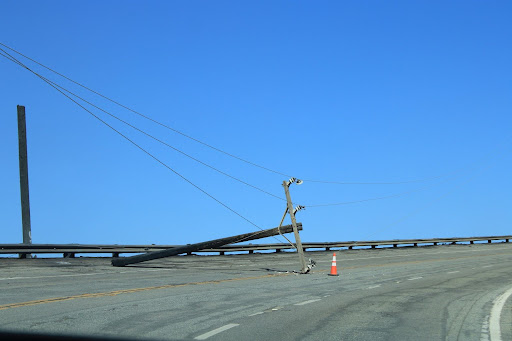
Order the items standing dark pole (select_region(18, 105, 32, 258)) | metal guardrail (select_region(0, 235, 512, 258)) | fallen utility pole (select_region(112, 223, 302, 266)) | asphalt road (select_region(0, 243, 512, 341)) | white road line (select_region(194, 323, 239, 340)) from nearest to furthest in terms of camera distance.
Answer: white road line (select_region(194, 323, 239, 340))
asphalt road (select_region(0, 243, 512, 341))
fallen utility pole (select_region(112, 223, 302, 266))
metal guardrail (select_region(0, 235, 512, 258))
standing dark pole (select_region(18, 105, 32, 258))

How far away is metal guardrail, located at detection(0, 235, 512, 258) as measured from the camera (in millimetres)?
27547

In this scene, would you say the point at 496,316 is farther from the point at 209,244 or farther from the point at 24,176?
the point at 24,176

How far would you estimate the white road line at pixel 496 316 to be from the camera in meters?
9.56

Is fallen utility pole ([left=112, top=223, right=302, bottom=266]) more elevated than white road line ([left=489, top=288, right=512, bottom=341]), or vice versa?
fallen utility pole ([left=112, top=223, right=302, bottom=266])

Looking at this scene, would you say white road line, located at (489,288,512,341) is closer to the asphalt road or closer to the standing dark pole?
the asphalt road

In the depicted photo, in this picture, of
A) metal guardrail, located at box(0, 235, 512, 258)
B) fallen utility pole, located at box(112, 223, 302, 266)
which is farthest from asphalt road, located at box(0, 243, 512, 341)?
metal guardrail, located at box(0, 235, 512, 258)

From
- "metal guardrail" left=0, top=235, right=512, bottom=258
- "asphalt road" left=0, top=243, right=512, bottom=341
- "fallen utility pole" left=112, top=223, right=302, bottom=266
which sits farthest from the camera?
"metal guardrail" left=0, top=235, right=512, bottom=258

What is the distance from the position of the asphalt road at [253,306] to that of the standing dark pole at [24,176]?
7728mm

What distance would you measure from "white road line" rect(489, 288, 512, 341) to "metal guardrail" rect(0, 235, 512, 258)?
66.6ft

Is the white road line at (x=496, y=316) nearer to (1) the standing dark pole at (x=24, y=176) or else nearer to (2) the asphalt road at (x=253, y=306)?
(2) the asphalt road at (x=253, y=306)

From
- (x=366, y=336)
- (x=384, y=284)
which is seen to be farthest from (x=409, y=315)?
(x=384, y=284)

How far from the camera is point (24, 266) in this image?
23.9 m

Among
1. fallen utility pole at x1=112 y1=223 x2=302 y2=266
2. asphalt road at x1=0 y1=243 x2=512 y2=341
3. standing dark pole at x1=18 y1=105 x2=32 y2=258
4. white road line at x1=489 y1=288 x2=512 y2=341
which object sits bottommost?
A: white road line at x1=489 y1=288 x2=512 y2=341

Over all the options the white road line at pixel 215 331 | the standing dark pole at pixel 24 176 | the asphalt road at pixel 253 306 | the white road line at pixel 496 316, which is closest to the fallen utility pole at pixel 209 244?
the asphalt road at pixel 253 306
